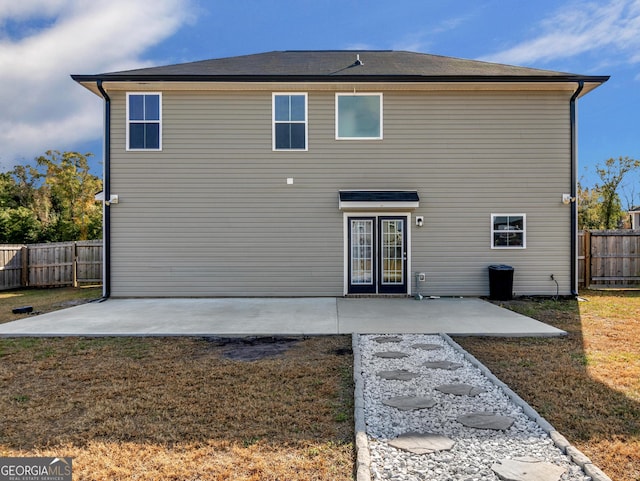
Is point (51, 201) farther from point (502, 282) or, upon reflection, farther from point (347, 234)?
point (502, 282)

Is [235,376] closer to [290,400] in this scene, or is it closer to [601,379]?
[290,400]

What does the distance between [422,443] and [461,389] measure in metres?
1.21

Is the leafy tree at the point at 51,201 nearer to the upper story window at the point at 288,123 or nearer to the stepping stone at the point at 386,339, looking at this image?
the upper story window at the point at 288,123

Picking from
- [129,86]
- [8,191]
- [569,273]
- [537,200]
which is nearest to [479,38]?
[537,200]

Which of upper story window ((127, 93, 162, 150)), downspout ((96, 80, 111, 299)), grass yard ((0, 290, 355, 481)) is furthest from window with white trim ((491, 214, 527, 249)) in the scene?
downspout ((96, 80, 111, 299))

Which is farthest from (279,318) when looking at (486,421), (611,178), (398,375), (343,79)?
(611,178)

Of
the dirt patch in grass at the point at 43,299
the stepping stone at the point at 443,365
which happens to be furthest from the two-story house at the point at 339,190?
the stepping stone at the point at 443,365

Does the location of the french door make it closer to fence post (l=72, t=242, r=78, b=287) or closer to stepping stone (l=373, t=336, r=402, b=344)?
stepping stone (l=373, t=336, r=402, b=344)

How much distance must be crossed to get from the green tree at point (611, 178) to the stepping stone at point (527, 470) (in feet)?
72.0

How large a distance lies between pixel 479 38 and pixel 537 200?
8.67m

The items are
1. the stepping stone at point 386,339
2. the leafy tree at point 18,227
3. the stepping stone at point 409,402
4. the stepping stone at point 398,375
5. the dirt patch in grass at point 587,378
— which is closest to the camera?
the dirt patch in grass at point 587,378

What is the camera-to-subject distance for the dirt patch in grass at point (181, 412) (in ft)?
8.30

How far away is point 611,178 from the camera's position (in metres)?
20.0

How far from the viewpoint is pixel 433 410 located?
3.31m
